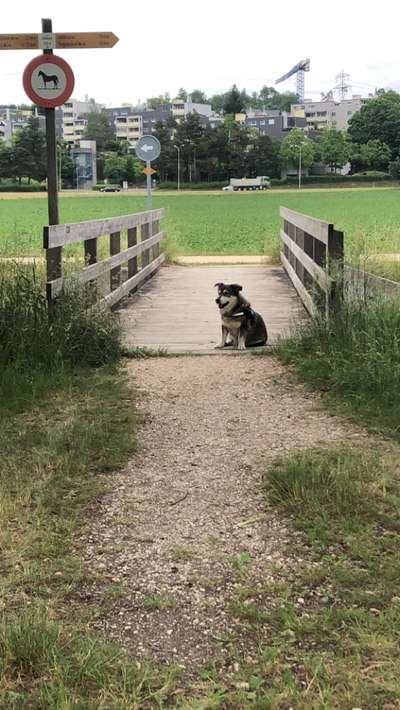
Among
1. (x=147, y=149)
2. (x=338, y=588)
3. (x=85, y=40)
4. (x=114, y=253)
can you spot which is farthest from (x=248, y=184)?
(x=338, y=588)

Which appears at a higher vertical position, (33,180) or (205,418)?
(33,180)

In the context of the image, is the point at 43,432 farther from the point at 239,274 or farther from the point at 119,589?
the point at 239,274

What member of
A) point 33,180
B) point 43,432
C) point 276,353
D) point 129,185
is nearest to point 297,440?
point 43,432

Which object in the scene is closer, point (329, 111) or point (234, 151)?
point (234, 151)

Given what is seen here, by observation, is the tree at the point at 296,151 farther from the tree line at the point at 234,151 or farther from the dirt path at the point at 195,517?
the dirt path at the point at 195,517

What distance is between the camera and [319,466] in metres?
3.35

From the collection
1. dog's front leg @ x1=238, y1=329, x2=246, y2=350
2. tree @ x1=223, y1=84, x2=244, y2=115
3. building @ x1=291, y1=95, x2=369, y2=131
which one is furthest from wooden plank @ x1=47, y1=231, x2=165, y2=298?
building @ x1=291, y1=95, x2=369, y2=131

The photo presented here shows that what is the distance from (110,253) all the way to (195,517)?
6094 millimetres

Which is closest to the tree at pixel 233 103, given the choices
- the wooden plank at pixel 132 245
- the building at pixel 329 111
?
the building at pixel 329 111

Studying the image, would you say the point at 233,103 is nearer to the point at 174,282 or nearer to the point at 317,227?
the point at 174,282

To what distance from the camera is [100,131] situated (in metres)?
161

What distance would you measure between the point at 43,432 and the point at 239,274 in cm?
928

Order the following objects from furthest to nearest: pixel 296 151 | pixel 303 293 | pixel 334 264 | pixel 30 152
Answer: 1. pixel 296 151
2. pixel 30 152
3. pixel 303 293
4. pixel 334 264

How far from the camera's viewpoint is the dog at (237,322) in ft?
21.4
